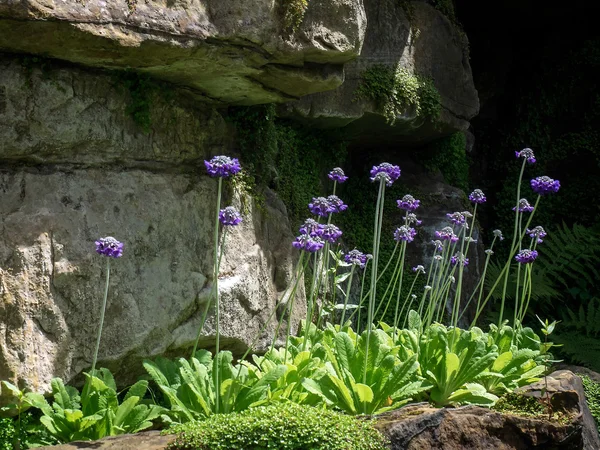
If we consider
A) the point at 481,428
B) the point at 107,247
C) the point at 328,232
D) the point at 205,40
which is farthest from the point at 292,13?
the point at 481,428

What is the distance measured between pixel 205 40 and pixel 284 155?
7.46 feet

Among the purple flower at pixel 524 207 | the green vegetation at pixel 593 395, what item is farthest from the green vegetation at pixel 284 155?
the green vegetation at pixel 593 395

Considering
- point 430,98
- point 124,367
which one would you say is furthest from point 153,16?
point 430,98

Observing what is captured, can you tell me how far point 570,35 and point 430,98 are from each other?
392 centimetres

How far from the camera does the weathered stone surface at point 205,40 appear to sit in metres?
4.74

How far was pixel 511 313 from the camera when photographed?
989cm

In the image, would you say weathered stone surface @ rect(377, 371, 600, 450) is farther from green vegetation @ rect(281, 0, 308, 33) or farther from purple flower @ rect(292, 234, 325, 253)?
green vegetation @ rect(281, 0, 308, 33)

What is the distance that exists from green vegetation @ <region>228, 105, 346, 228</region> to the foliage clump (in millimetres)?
2644

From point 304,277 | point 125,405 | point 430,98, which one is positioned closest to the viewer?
point 125,405

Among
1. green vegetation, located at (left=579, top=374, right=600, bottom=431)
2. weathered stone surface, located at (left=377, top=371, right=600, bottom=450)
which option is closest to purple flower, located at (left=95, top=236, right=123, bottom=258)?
weathered stone surface, located at (left=377, top=371, right=600, bottom=450)

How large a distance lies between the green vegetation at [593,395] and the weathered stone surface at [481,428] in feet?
6.18

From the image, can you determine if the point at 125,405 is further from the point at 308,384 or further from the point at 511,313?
the point at 511,313

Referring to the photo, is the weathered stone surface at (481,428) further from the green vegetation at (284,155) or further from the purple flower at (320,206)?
the green vegetation at (284,155)

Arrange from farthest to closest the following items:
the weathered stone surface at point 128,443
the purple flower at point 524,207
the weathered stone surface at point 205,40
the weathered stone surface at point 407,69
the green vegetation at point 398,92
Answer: the green vegetation at point 398,92 < the weathered stone surface at point 407,69 < the purple flower at point 524,207 < the weathered stone surface at point 205,40 < the weathered stone surface at point 128,443
